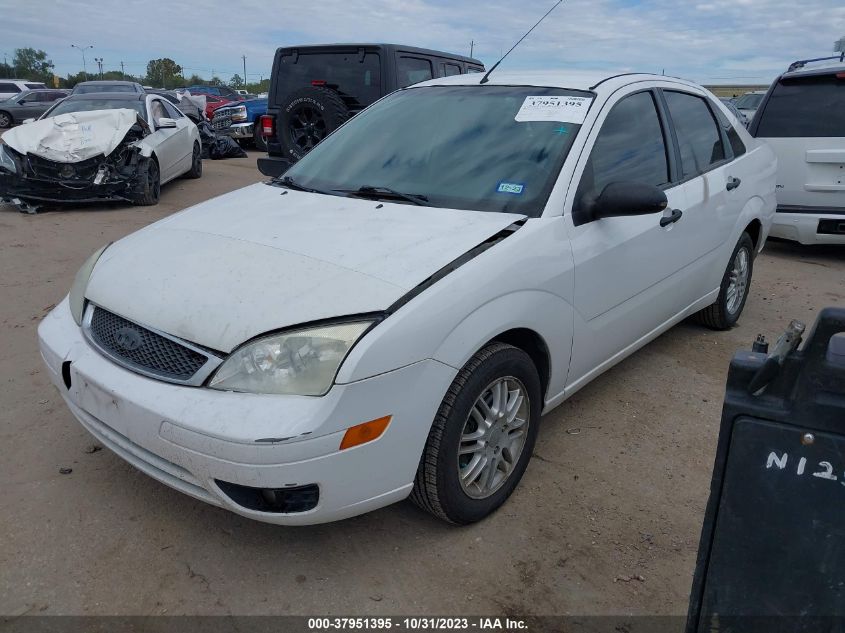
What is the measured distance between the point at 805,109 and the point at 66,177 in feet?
26.7

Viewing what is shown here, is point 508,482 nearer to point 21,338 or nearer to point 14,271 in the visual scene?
point 21,338

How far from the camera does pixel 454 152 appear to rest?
10.5 ft

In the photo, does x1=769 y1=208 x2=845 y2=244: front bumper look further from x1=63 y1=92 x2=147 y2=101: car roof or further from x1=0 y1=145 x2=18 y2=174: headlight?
x1=0 y1=145 x2=18 y2=174: headlight

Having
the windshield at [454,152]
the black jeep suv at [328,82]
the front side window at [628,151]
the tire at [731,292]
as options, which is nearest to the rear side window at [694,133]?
the front side window at [628,151]

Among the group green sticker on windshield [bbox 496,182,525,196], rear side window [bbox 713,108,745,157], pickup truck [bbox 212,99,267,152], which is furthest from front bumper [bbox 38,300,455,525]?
pickup truck [bbox 212,99,267,152]

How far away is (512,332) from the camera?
270 cm

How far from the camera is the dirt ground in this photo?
7.64 ft

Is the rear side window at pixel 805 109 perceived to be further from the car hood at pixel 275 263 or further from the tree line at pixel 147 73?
the tree line at pixel 147 73

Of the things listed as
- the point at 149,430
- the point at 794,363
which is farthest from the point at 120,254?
the point at 794,363

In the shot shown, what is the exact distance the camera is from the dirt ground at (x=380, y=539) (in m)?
2.33

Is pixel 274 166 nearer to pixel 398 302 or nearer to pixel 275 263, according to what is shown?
pixel 275 263

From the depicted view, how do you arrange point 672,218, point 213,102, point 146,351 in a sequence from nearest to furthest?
point 146,351
point 672,218
point 213,102

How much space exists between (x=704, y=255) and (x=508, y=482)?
2081 mm

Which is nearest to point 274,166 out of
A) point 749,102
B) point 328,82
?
point 328,82
